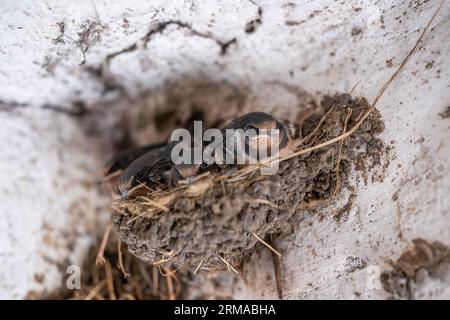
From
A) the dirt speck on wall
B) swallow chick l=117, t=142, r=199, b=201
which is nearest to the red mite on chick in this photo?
swallow chick l=117, t=142, r=199, b=201

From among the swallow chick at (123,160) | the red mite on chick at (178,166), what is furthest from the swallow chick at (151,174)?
the swallow chick at (123,160)

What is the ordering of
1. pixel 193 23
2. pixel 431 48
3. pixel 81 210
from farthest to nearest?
1. pixel 81 210
2. pixel 193 23
3. pixel 431 48

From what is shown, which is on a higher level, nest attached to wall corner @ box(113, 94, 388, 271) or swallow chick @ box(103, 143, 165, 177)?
swallow chick @ box(103, 143, 165, 177)

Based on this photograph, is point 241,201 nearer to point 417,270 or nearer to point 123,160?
point 417,270

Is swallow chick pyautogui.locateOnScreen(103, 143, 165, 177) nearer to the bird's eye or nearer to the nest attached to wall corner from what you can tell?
the nest attached to wall corner
